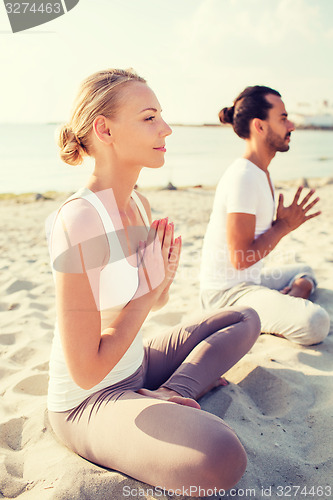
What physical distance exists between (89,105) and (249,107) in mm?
1845

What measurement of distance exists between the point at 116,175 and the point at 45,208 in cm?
633

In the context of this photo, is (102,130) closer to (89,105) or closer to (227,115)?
(89,105)

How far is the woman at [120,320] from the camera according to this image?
1.57 meters

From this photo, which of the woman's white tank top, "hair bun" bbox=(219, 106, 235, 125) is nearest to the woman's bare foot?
the woman's white tank top

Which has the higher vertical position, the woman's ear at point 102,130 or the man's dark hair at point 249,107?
the woman's ear at point 102,130

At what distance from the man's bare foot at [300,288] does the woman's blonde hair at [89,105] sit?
7.20 ft

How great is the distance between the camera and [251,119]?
3.30 m

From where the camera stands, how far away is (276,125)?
328 cm

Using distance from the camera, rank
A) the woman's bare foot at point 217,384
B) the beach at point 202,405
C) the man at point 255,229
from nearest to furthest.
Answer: the beach at point 202,405, the woman's bare foot at point 217,384, the man at point 255,229

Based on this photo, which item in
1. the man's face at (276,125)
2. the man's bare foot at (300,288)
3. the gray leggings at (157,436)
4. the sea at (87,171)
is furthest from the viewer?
the sea at (87,171)

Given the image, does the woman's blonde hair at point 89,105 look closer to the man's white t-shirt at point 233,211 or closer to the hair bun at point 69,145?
the hair bun at point 69,145

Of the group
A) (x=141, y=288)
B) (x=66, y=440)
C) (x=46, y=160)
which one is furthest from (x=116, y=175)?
(x=46, y=160)

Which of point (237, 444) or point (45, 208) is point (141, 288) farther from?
point (45, 208)

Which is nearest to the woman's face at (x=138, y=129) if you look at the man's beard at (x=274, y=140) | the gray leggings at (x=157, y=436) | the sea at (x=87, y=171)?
the gray leggings at (x=157, y=436)
